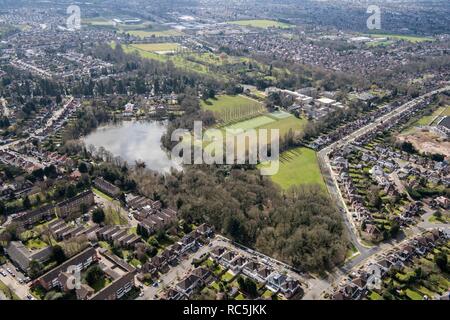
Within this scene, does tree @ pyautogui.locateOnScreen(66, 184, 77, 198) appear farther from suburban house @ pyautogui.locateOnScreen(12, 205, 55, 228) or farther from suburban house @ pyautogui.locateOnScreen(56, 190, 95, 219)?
Result: suburban house @ pyautogui.locateOnScreen(12, 205, 55, 228)

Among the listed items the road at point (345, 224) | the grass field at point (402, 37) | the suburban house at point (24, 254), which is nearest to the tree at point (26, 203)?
the suburban house at point (24, 254)

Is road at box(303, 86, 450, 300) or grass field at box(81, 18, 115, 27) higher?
grass field at box(81, 18, 115, 27)

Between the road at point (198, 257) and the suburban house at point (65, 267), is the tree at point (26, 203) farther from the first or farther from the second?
the road at point (198, 257)

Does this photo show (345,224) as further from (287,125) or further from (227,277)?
(287,125)

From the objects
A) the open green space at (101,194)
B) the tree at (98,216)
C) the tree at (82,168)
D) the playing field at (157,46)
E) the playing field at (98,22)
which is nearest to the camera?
the tree at (98,216)

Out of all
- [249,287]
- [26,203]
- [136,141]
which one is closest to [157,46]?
[136,141]

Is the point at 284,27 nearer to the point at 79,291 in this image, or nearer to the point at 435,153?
the point at 435,153

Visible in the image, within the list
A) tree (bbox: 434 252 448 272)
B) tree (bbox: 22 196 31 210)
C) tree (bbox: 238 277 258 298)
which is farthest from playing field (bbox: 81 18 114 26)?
tree (bbox: 434 252 448 272)
